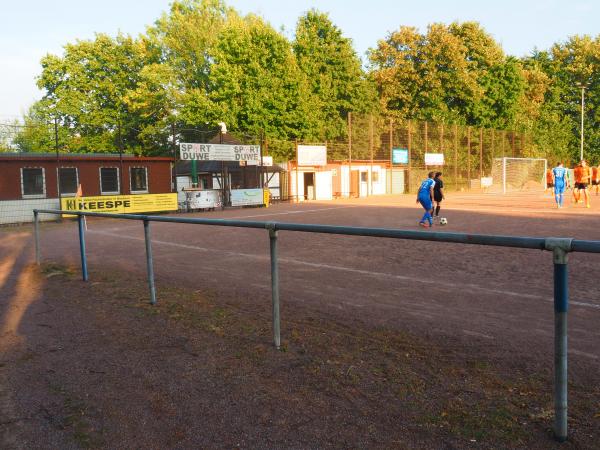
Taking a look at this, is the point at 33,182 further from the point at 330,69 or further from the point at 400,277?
the point at 330,69

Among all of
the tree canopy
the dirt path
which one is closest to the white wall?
the tree canopy

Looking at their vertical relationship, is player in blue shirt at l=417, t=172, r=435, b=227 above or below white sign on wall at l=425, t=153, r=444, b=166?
below

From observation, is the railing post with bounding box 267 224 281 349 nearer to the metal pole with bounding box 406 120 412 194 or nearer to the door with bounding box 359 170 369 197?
the door with bounding box 359 170 369 197

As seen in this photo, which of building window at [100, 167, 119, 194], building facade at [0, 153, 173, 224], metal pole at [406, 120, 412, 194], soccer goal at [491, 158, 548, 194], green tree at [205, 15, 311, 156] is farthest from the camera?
metal pole at [406, 120, 412, 194]

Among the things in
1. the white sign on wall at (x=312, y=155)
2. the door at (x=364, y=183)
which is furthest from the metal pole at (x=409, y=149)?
the white sign on wall at (x=312, y=155)

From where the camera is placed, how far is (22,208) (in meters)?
23.7

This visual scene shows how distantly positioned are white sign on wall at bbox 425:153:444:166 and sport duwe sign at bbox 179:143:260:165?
22.5 meters

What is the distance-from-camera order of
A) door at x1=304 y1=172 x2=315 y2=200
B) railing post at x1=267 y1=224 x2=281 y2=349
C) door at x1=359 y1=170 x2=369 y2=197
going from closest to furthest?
1. railing post at x1=267 y1=224 x2=281 y2=349
2. door at x1=304 y1=172 x2=315 y2=200
3. door at x1=359 y1=170 x2=369 y2=197

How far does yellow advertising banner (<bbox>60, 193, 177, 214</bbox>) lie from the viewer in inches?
902

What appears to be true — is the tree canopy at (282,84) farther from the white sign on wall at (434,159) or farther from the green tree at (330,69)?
the white sign on wall at (434,159)

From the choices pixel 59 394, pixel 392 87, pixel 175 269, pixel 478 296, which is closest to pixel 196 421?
pixel 59 394

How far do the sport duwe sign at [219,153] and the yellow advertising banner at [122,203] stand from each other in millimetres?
2361

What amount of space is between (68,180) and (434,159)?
110 ft

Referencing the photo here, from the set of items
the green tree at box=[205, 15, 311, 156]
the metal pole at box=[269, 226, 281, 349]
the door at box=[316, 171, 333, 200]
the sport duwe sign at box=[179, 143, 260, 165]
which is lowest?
the metal pole at box=[269, 226, 281, 349]
